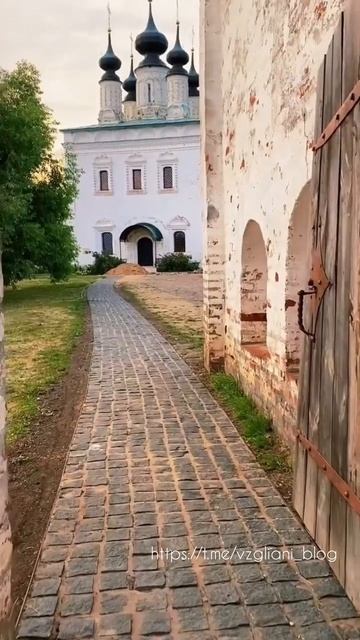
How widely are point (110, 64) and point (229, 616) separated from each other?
190ft

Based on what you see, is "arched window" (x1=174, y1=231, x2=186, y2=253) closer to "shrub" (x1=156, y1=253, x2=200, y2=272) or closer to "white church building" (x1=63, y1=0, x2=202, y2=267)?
"white church building" (x1=63, y1=0, x2=202, y2=267)

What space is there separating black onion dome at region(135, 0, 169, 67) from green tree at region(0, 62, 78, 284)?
31.2 meters

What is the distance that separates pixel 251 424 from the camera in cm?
574

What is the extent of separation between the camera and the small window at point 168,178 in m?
47.3

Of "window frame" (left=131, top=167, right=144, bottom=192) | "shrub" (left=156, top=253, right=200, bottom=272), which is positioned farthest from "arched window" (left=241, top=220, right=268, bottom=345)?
"window frame" (left=131, top=167, right=144, bottom=192)

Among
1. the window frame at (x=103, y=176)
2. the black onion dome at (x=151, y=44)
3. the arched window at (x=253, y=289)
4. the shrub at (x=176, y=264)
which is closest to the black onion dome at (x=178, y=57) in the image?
the black onion dome at (x=151, y=44)

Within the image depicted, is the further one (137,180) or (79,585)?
(137,180)

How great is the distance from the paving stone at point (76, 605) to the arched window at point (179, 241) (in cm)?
4526

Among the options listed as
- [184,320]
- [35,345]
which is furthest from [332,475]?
[184,320]

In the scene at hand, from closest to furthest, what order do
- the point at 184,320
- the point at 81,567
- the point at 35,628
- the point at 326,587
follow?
the point at 35,628, the point at 326,587, the point at 81,567, the point at 184,320

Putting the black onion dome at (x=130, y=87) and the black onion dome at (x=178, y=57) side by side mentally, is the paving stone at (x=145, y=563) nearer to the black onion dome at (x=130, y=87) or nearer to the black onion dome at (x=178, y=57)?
the black onion dome at (x=178, y=57)

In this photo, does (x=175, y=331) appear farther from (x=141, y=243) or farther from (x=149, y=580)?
(x=141, y=243)

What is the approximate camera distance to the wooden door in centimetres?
284

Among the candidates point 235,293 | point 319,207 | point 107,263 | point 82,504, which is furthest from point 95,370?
point 107,263
